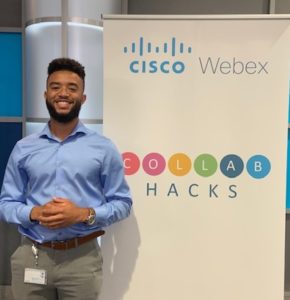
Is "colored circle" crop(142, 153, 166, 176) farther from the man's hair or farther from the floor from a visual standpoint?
the floor

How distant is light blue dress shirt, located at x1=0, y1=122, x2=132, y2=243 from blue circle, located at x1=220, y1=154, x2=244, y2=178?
0.56 meters

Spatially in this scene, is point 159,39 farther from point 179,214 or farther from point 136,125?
point 179,214

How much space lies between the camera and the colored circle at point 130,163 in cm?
200

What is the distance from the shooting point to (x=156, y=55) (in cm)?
195

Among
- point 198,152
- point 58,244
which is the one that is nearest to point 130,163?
point 198,152

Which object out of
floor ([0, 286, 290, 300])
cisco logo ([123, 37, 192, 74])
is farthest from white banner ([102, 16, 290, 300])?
floor ([0, 286, 290, 300])

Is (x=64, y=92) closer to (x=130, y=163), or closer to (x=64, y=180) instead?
(x=64, y=180)

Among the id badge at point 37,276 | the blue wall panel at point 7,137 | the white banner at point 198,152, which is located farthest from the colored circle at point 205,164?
the blue wall panel at point 7,137

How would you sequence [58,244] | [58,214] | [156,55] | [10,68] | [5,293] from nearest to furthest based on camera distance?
[58,214] → [58,244] → [156,55] → [10,68] → [5,293]

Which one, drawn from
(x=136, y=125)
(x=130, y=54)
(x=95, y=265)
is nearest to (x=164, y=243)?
(x=95, y=265)

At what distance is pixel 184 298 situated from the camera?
2049mm

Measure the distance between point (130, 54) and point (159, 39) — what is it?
0.17m

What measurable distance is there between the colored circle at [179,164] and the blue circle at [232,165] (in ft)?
0.59

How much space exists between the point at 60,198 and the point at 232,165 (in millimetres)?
918
